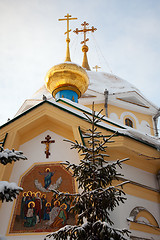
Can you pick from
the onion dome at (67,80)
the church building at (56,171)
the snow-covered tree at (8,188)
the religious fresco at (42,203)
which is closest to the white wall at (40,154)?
the church building at (56,171)

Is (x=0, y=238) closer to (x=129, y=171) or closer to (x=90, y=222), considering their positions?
(x=90, y=222)

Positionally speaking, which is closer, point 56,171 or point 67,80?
point 56,171

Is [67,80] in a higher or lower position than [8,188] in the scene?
higher

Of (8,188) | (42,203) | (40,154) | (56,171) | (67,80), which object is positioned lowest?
(8,188)

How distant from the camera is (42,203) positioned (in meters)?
4.44

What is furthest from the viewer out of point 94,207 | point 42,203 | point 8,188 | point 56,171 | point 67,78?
point 67,78

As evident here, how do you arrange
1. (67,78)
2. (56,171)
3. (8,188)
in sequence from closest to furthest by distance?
(8,188)
(56,171)
(67,78)

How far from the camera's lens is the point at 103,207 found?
298 cm

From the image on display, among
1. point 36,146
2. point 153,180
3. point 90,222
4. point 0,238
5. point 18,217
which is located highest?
point 36,146

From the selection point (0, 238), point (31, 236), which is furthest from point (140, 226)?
point (0, 238)

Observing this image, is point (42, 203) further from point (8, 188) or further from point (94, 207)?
point (8, 188)

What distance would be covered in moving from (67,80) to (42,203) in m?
4.63

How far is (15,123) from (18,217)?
1.65m

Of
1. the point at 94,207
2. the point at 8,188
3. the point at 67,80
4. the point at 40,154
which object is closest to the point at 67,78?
the point at 67,80
